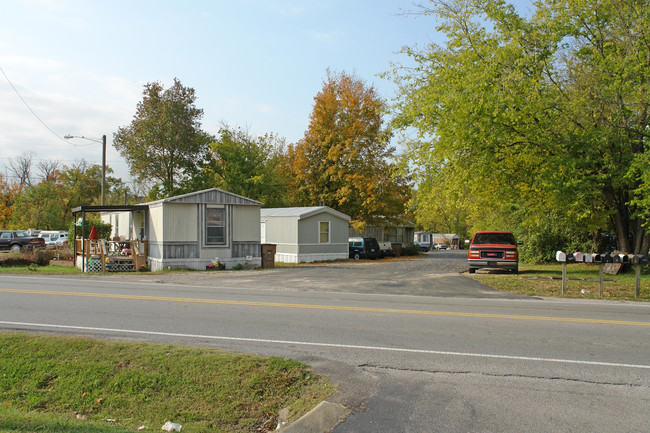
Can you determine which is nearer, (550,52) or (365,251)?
(550,52)

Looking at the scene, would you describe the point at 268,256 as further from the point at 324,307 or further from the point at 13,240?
the point at 13,240

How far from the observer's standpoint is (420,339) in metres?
7.64

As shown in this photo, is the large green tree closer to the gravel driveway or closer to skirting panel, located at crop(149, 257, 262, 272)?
the gravel driveway

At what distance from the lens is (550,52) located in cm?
1795

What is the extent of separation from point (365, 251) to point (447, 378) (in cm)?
2832

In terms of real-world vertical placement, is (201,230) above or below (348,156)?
below

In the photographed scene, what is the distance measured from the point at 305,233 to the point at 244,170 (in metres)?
15.6

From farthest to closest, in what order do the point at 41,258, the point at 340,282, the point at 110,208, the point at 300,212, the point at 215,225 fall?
the point at 300,212 → the point at 41,258 → the point at 215,225 → the point at 110,208 → the point at 340,282

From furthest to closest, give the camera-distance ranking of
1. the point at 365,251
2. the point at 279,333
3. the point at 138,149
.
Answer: the point at 138,149
the point at 365,251
the point at 279,333

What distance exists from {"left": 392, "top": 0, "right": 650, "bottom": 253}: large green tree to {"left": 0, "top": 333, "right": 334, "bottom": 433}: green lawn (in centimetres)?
1308

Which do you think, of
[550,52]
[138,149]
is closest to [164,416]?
[550,52]

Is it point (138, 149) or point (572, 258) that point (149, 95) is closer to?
point (138, 149)

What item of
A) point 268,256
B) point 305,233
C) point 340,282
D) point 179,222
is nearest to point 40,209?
point 305,233

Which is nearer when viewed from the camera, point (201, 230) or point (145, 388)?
point (145, 388)
